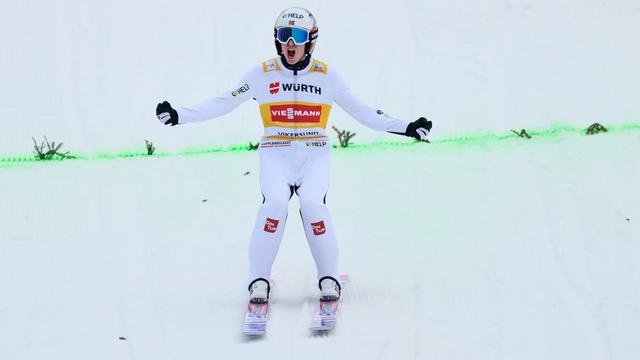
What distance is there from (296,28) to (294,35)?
0.05m

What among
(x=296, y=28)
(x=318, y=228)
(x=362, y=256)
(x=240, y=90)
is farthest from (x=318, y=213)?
(x=296, y=28)

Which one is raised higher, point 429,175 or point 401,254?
point 429,175

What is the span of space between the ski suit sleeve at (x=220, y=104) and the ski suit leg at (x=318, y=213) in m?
0.65

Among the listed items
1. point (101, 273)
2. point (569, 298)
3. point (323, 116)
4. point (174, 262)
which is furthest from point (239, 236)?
point (569, 298)

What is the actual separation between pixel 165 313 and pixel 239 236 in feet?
5.33

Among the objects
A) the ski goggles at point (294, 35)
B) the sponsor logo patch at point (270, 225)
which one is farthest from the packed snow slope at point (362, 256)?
the ski goggles at point (294, 35)

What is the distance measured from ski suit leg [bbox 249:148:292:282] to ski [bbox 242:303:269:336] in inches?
11.5

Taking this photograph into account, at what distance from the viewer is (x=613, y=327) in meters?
5.73

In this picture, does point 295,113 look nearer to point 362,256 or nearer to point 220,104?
point 220,104

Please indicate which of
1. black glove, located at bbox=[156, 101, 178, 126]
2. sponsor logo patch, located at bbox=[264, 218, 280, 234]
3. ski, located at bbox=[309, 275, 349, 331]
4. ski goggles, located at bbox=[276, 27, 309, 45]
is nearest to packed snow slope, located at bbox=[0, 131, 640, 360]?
ski, located at bbox=[309, 275, 349, 331]

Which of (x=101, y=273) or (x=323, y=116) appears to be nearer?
(x=323, y=116)

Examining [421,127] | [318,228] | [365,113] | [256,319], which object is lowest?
[256,319]

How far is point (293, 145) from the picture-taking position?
6.30 meters

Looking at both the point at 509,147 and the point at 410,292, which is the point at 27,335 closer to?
the point at 410,292
